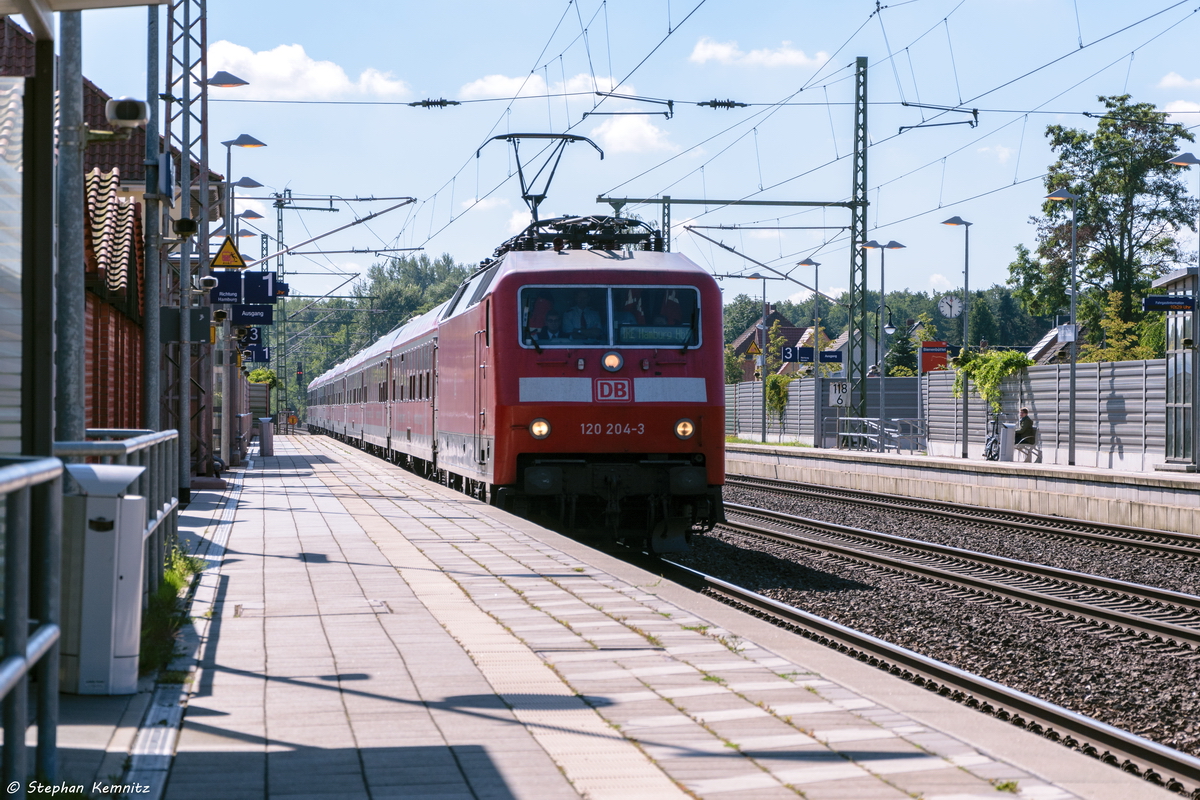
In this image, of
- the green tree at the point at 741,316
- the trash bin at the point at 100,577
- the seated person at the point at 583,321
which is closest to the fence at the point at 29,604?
the trash bin at the point at 100,577

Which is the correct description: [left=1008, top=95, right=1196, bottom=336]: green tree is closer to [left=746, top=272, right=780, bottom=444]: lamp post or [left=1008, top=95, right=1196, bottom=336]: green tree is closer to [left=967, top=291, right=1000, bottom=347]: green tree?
[left=746, top=272, right=780, bottom=444]: lamp post

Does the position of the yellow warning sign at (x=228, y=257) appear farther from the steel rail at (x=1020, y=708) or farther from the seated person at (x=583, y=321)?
the steel rail at (x=1020, y=708)

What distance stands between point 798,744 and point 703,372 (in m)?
8.94

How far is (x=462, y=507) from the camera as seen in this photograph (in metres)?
16.3

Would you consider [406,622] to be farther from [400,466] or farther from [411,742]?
[400,466]

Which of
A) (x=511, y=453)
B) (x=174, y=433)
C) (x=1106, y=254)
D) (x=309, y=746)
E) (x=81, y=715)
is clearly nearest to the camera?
(x=309, y=746)

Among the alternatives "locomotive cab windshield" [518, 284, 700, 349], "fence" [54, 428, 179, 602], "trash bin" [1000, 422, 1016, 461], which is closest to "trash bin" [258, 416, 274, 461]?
"trash bin" [1000, 422, 1016, 461]

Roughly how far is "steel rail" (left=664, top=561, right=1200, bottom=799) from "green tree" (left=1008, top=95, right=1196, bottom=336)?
49.5 metres

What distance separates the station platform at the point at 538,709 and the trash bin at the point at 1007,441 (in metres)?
19.8

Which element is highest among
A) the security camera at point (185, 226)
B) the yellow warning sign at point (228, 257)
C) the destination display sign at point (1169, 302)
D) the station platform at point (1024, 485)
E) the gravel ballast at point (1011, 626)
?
the yellow warning sign at point (228, 257)

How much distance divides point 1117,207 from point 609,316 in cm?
4820

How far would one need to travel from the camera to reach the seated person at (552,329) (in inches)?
543

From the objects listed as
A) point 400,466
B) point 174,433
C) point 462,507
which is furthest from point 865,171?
point 174,433

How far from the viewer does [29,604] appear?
3.78 m
